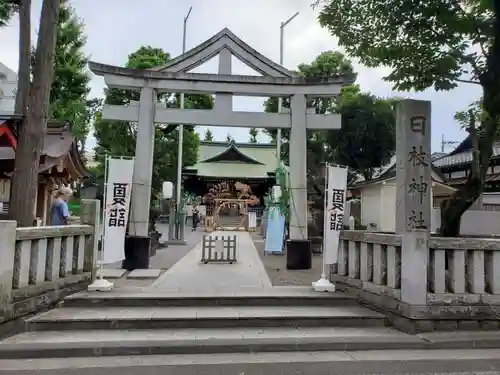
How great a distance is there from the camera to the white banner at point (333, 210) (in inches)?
299

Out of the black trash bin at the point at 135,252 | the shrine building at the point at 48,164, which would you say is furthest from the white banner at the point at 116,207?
the shrine building at the point at 48,164

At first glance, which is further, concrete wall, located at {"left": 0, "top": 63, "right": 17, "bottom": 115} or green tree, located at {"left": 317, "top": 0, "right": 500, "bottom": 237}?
concrete wall, located at {"left": 0, "top": 63, "right": 17, "bottom": 115}

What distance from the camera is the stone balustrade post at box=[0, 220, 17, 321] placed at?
5.16 meters

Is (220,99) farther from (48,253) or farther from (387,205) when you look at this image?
(387,205)

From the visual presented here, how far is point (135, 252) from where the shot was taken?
32.8ft

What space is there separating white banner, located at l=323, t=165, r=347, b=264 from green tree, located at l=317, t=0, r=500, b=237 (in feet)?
5.92

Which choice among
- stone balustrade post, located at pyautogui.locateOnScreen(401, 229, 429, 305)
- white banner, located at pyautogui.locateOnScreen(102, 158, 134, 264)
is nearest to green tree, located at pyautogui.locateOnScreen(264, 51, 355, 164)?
white banner, located at pyautogui.locateOnScreen(102, 158, 134, 264)

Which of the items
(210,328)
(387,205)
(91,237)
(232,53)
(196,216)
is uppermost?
(232,53)

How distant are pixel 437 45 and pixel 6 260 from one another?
713 centimetres

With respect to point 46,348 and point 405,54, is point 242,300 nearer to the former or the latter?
point 46,348

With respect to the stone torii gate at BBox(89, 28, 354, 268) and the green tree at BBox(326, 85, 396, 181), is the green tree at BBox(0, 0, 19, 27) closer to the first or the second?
the stone torii gate at BBox(89, 28, 354, 268)

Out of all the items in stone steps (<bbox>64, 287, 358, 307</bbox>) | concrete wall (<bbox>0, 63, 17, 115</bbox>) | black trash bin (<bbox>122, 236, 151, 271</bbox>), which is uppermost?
concrete wall (<bbox>0, 63, 17, 115</bbox>)

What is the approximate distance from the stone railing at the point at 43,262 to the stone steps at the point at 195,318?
1.01 feet

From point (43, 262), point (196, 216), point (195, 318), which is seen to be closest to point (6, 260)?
point (43, 262)
